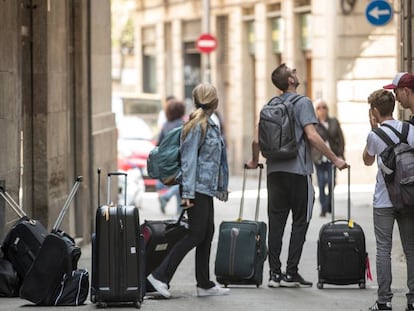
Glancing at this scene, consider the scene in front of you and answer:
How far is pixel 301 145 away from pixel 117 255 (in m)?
2.24

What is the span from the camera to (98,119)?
58.9 feet

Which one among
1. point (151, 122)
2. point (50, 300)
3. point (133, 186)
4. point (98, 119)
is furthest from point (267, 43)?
point (50, 300)

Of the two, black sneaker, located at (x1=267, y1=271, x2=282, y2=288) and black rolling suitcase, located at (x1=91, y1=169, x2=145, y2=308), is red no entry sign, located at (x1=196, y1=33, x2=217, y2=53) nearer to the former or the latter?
black sneaker, located at (x1=267, y1=271, x2=282, y2=288)

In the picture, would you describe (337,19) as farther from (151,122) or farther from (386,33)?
(151,122)

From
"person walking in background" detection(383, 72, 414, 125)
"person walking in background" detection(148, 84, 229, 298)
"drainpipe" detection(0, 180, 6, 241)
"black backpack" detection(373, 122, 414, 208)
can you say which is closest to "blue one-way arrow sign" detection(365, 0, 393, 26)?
"drainpipe" detection(0, 180, 6, 241)

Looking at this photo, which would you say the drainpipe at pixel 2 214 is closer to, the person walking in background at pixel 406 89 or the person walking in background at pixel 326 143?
the person walking in background at pixel 406 89

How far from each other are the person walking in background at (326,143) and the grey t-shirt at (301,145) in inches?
358

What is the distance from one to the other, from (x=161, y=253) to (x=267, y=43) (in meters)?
23.9

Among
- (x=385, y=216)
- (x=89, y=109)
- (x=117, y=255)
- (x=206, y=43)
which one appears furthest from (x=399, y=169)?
(x=206, y=43)

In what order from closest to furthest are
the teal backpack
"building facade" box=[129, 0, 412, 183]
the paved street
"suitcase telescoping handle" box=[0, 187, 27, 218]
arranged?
the paved street
the teal backpack
"suitcase telescoping handle" box=[0, 187, 27, 218]
"building facade" box=[129, 0, 412, 183]

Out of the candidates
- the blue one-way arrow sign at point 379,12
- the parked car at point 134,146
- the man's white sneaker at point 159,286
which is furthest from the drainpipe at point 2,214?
the parked car at point 134,146

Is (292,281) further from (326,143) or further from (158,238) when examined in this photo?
(326,143)

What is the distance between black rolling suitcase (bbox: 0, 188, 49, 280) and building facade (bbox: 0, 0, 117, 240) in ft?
3.72

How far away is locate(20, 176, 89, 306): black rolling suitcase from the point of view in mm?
10805
